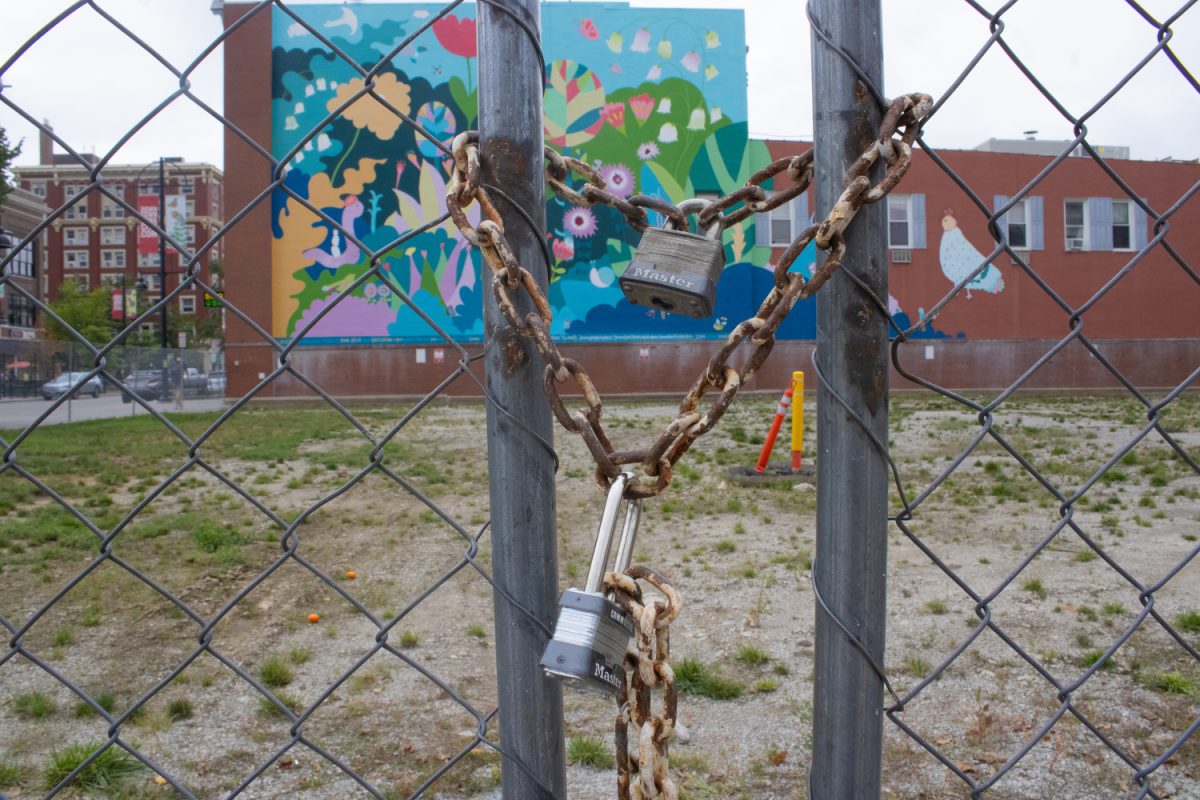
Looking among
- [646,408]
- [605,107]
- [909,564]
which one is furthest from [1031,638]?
[605,107]

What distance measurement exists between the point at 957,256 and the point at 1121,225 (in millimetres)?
5153

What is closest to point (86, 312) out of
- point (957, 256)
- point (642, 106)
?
point (642, 106)

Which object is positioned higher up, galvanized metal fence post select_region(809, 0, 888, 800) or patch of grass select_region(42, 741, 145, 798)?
galvanized metal fence post select_region(809, 0, 888, 800)

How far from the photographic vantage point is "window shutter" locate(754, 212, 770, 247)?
2284 centimetres

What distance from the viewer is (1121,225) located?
24.2m

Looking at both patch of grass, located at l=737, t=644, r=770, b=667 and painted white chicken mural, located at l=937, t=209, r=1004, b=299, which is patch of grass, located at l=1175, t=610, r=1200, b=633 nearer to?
patch of grass, located at l=737, t=644, r=770, b=667

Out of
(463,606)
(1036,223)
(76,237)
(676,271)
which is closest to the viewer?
(676,271)

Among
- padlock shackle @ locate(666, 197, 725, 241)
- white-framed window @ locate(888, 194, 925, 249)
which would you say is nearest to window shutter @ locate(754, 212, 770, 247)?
white-framed window @ locate(888, 194, 925, 249)

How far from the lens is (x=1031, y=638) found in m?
3.75

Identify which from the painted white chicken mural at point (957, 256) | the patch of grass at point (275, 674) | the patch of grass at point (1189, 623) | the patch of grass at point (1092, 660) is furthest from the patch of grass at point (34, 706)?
the painted white chicken mural at point (957, 256)

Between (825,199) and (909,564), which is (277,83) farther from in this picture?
(825,199)

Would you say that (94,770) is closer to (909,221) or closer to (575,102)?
(575,102)

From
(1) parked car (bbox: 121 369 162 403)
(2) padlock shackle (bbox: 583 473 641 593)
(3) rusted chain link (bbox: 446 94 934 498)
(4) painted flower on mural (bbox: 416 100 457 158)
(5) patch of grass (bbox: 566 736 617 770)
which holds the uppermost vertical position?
(4) painted flower on mural (bbox: 416 100 457 158)

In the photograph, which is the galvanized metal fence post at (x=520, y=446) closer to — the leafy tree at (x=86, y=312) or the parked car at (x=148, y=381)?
the parked car at (x=148, y=381)
